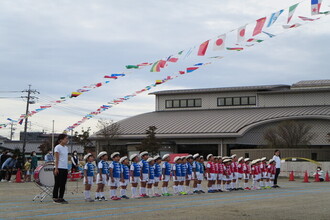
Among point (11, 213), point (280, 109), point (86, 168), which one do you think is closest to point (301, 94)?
point (280, 109)

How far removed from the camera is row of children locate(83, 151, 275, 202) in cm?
1595

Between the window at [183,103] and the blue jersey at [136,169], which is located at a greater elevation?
the window at [183,103]

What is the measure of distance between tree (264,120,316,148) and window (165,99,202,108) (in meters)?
14.7

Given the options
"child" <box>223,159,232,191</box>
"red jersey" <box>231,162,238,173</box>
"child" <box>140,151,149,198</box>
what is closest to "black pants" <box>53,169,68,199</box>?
"child" <box>140,151,149,198</box>

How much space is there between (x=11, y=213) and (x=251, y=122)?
44.3 m

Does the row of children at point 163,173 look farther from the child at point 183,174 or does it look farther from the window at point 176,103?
the window at point 176,103

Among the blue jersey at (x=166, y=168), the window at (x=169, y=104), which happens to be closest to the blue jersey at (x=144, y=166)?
the blue jersey at (x=166, y=168)

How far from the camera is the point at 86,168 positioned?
51.1ft

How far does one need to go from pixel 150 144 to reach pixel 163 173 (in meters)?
33.5

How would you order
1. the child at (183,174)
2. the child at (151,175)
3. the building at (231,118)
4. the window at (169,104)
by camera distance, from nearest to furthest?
the child at (151,175)
the child at (183,174)
the building at (231,118)
the window at (169,104)

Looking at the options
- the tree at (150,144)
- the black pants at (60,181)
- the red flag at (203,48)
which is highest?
the red flag at (203,48)

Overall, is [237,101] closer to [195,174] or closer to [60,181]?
[195,174]

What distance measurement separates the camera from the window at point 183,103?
64.2 metres

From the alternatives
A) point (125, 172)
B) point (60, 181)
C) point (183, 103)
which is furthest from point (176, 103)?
point (60, 181)
